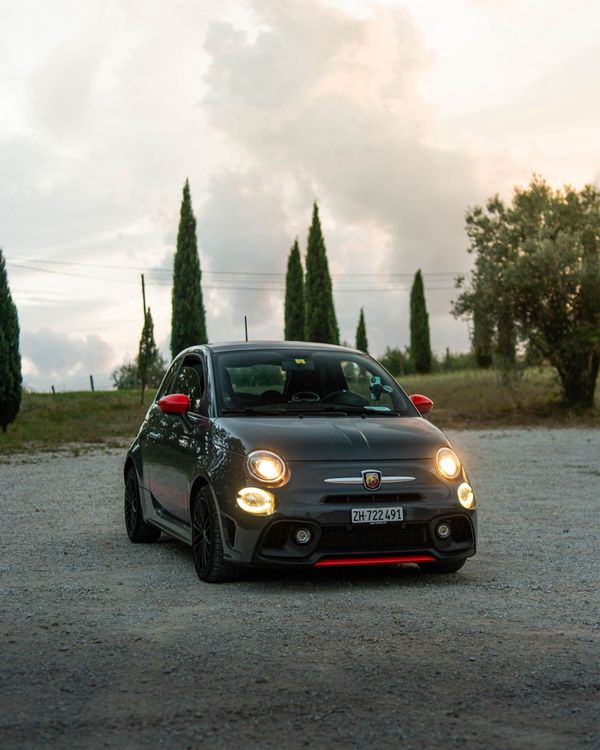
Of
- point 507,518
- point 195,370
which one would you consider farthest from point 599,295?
point 195,370

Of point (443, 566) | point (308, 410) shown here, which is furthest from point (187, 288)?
point (443, 566)

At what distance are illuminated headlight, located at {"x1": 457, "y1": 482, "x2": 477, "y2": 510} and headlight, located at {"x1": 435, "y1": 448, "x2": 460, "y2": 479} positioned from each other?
0.10m

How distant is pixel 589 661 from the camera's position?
5367mm

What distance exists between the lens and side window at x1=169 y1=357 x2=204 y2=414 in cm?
876

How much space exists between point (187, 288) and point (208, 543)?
45471 millimetres

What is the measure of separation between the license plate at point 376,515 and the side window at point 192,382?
176 cm

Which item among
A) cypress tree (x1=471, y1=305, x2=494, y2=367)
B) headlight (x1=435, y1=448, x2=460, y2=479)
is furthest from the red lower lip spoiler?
cypress tree (x1=471, y1=305, x2=494, y2=367)

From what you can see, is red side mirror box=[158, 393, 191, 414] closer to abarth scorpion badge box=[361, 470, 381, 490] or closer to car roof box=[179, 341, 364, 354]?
car roof box=[179, 341, 364, 354]

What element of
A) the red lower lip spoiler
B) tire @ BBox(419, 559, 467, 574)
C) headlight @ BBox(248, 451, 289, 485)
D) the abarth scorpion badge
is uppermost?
headlight @ BBox(248, 451, 289, 485)

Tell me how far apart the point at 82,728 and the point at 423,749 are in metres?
1.32

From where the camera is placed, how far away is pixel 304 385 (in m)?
8.76

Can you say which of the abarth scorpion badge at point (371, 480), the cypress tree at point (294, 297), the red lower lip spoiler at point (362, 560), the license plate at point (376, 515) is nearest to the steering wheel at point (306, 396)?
the abarth scorpion badge at point (371, 480)

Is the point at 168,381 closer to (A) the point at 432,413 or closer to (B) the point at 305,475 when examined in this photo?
(B) the point at 305,475

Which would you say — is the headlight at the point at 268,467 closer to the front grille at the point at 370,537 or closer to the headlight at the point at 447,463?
the front grille at the point at 370,537
